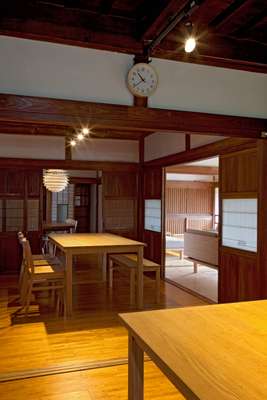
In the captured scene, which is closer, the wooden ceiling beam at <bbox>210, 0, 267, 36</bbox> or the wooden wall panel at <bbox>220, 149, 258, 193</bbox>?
the wooden ceiling beam at <bbox>210, 0, 267, 36</bbox>

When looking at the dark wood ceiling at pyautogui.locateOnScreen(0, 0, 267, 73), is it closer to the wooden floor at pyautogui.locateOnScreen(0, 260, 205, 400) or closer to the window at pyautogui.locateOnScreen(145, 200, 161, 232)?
the wooden floor at pyautogui.locateOnScreen(0, 260, 205, 400)

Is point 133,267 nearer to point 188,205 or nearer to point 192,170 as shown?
point 192,170

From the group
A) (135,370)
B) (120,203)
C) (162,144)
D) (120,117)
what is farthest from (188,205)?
(135,370)

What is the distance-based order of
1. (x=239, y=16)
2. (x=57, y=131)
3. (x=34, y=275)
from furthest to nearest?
(x=57, y=131) < (x=34, y=275) < (x=239, y=16)

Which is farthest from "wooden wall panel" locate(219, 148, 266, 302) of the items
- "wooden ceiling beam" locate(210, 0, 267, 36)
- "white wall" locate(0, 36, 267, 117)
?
"wooden ceiling beam" locate(210, 0, 267, 36)

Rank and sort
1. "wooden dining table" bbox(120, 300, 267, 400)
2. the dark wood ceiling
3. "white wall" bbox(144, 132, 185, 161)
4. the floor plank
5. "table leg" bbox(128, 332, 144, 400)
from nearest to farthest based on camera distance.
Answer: "wooden dining table" bbox(120, 300, 267, 400) → "table leg" bbox(128, 332, 144, 400) → the floor plank → the dark wood ceiling → "white wall" bbox(144, 132, 185, 161)

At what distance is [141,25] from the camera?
2.91 meters

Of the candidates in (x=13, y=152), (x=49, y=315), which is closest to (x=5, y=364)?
(x=49, y=315)

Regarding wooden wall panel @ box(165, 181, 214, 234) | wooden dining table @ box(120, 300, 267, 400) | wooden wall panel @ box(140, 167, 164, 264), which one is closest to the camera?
wooden dining table @ box(120, 300, 267, 400)

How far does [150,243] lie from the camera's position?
6199 mm

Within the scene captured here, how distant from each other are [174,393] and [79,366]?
0.76 m

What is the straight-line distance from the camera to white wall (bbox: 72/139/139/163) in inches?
250

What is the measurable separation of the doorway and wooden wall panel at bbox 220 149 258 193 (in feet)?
3.82

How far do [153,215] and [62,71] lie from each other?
366 centimetres
